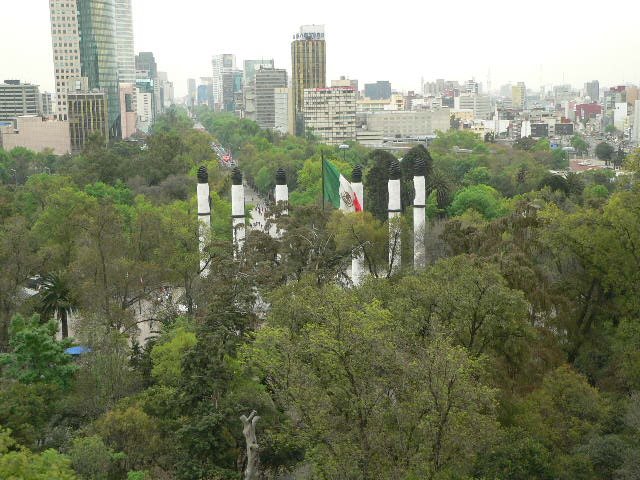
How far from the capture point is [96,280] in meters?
26.5

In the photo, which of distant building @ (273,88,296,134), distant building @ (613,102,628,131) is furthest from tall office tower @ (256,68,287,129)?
distant building @ (613,102,628,131)

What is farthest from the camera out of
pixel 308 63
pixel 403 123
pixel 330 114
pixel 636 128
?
pixel 403 123

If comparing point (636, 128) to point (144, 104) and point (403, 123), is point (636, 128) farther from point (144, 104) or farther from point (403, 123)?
point (144, 104)

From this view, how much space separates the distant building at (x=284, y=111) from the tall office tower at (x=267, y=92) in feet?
24.7

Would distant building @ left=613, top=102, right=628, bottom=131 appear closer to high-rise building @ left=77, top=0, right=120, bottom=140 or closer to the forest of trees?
high-rise building @ left=77, top=0, right=120, bottom=140

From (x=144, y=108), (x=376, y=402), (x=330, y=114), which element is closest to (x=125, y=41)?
(x=144, y=108)

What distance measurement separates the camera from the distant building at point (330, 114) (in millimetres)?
102812

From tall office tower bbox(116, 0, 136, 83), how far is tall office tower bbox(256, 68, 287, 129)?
35.1 m

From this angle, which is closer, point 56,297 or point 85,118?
point 56,297

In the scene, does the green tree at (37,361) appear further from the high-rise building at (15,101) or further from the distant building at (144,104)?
the distant building at (144,104)

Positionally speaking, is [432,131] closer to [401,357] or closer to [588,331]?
[588,331]

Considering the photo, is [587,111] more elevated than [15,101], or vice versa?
[15,101]

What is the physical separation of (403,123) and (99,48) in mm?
53941

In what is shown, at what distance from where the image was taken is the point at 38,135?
287 feet
